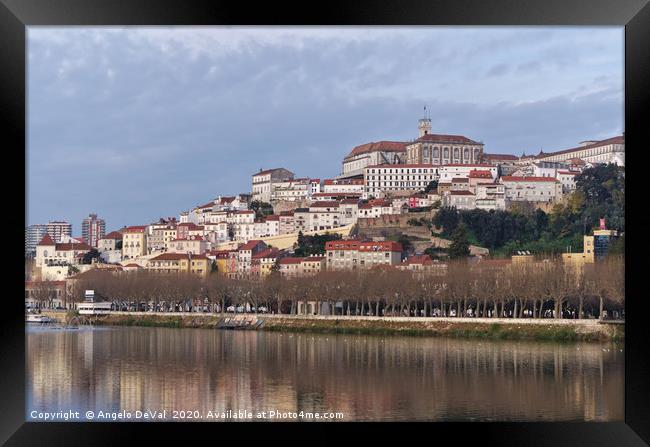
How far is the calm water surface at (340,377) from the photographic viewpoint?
7.62m

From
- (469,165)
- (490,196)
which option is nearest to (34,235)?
(469,165)

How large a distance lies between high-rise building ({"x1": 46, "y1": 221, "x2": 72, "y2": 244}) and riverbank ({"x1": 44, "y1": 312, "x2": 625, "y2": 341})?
10.1 m

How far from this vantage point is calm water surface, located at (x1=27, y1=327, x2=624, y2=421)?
7617 mm

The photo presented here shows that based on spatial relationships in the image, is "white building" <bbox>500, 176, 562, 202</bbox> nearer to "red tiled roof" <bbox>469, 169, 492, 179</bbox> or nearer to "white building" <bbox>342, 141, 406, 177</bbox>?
"red tiled roof" <bbox>469, 169, 492, 179</bbox>

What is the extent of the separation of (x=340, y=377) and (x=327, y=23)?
6.31 m

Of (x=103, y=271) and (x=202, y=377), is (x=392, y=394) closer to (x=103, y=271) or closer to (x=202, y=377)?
(x=202, y=377)

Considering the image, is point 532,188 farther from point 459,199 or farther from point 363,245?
point 363,245

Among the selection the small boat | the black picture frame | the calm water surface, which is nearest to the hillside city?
the small boat

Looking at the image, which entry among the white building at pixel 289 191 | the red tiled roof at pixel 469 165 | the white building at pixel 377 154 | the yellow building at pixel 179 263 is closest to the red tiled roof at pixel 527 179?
the red tiled roof at pixel 469 165

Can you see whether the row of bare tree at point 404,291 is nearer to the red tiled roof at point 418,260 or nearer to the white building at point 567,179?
the red tiled roof at point 418,260

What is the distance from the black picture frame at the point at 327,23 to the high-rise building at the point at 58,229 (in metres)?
28.3

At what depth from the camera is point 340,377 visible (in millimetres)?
9734

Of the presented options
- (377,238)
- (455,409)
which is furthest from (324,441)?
(377,238)

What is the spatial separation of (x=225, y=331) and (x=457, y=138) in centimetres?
1725
